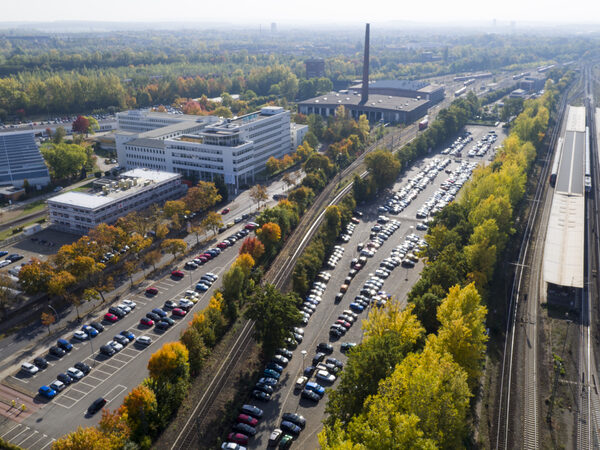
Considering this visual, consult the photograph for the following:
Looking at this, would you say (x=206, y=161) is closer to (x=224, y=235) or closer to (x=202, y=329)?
(x=224, y=235)

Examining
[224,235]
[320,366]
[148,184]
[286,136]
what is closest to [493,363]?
[320,366]

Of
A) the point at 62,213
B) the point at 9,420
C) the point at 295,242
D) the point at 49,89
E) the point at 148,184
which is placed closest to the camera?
the point at 9,420

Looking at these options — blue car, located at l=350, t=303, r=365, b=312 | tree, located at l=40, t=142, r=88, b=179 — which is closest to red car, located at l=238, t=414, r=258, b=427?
blue car, located at l=350, t=303, r=365, b=312

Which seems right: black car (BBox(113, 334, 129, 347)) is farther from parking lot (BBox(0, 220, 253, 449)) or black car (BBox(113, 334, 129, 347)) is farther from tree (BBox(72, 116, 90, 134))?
tree (BBox(72, 116, 90, 134))

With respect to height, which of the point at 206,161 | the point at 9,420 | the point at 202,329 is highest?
the point at 206,161

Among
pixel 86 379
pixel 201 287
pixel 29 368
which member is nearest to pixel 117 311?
pixel 201 287

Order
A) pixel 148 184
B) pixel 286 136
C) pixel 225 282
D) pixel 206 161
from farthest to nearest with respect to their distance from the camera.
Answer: pixel 286 136 < pixel 206 161 < pixel 148 184 < pixel 225 282

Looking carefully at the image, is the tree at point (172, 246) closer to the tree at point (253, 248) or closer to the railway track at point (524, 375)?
the tree at point (253, 248)
